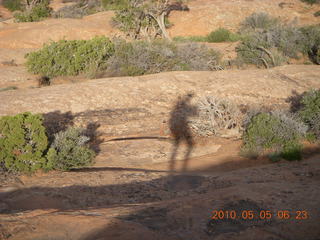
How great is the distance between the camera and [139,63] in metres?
13.3

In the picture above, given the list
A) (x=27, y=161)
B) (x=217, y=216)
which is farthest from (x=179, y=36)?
(x=217, y=216)

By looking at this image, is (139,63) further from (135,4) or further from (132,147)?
(135,4)

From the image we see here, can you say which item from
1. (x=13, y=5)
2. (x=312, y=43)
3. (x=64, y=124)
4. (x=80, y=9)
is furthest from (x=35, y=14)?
(x=312, y=43)

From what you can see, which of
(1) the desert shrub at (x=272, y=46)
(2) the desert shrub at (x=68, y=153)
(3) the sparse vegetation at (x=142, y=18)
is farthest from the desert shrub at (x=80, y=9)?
(2) the desert shrub at (x=68, y=153)

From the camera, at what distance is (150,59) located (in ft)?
44.5

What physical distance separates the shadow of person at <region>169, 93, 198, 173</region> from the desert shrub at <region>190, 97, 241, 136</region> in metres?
0.34

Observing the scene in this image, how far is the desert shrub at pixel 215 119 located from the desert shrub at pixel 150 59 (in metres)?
5.25

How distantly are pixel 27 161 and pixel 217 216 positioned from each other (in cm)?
416

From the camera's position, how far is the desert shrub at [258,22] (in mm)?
21953

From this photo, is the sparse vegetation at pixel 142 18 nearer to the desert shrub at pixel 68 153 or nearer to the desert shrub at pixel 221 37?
the desert shrub at pixel 221 37

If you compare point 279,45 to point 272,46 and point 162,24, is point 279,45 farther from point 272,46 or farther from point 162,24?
point 162,24

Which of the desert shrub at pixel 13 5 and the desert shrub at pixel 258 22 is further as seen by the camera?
the desert shrub at pixel 13 5

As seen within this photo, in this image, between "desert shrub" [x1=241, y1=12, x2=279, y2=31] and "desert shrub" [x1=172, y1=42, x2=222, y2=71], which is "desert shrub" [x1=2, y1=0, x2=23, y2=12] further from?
"desert shrub" [x1=172, y1=42, x2=222, y2=71]

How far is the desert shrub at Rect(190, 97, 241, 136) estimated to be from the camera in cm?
841
